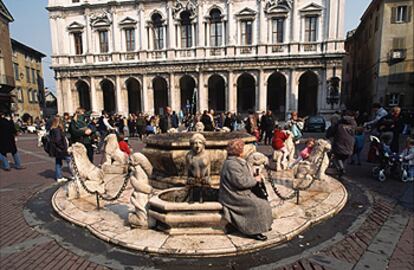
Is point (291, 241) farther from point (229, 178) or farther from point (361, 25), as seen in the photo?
point (361, 25)

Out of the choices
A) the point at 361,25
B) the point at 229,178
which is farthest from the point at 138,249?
the point at 361,25

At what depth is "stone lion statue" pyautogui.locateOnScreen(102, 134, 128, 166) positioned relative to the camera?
7939mm

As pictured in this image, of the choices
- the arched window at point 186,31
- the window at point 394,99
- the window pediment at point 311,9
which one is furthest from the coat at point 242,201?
the window at point 394,99

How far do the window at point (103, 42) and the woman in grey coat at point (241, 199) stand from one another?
2952 centimetres

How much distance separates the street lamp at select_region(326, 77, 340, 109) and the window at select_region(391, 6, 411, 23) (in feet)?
25.6

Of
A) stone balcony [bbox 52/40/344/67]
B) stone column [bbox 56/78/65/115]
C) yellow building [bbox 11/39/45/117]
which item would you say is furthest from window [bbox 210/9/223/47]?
yellow building [bbox 11/39/45/117]

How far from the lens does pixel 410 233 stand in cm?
418

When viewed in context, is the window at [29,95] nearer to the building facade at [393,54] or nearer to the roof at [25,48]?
the roof at [25,48]

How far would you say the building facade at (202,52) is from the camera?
24578mm

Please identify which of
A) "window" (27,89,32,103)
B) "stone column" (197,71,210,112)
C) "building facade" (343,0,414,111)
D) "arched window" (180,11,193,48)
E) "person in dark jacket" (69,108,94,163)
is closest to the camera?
"person in dark jacket" (69,108,94,163)

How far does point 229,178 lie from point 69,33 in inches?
1280

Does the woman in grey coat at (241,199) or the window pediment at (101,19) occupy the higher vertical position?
the window pediment at (101,19)

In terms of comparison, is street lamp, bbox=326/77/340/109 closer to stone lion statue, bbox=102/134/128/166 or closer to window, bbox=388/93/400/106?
window, bbox=388/93/400/106

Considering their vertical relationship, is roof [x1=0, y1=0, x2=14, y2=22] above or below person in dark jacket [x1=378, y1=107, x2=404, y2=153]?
above
